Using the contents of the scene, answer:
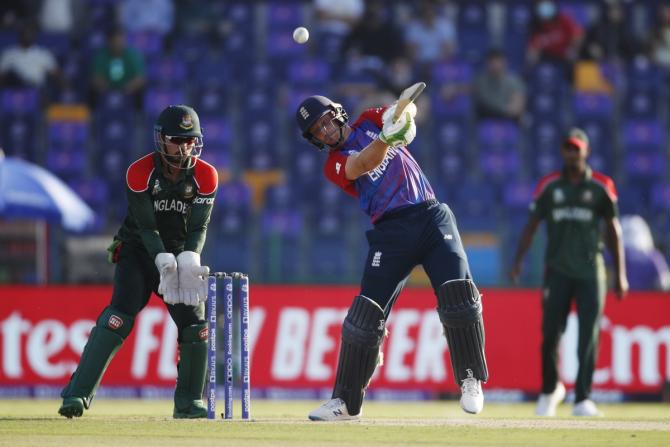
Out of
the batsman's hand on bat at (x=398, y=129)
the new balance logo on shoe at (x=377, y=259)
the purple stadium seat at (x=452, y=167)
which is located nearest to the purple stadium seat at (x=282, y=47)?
the purple stadium seat at (x=452, y=167)

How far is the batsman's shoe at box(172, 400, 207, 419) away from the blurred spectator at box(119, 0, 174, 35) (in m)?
11.9

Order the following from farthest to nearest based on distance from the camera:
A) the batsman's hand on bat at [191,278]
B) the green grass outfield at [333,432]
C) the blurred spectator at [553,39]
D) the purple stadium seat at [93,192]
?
the blurred spectator at [553,39]
the purple stadium seat at [93,192]
the batsman's hand on bat at [191,278]
the green grass outfield at [333,432]

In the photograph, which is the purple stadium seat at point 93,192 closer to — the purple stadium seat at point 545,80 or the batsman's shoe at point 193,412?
the purple stadium seat at point 545,80

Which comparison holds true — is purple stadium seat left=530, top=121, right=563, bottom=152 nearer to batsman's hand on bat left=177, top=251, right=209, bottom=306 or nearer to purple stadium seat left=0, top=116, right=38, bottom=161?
purple stadium seat left=0, top=116, right=38, bottom=161

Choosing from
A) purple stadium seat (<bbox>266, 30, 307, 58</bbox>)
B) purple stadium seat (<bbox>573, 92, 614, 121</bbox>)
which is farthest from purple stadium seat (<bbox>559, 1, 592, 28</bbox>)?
purple stadium seat (<bbox>266, 30, 307, 58</bbox>)

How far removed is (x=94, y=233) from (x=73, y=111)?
262cm

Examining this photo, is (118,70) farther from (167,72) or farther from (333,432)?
(333,432)

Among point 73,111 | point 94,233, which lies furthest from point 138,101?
point 94,233

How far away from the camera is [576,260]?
36.1ft

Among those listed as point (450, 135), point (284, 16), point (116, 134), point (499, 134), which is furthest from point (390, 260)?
point (284, 16)

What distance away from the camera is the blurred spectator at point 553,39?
19.4 metres

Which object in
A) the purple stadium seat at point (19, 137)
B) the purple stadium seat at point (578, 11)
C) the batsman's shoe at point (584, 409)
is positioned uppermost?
the purple stadium seat at point (578, 11)

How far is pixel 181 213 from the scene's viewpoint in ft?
28.4

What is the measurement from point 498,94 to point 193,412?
35.0 feet
